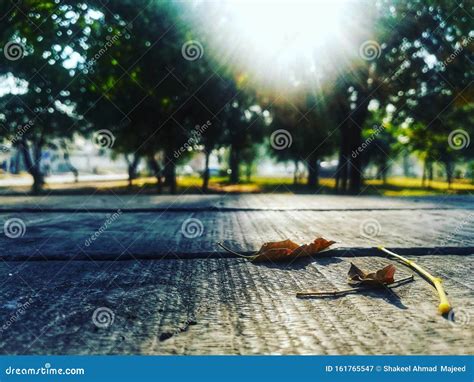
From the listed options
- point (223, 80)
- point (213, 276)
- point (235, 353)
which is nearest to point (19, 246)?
point (213, 276)

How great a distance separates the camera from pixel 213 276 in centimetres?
320

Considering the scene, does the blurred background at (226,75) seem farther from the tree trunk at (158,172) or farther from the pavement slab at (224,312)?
the pavement slab at (224,312)

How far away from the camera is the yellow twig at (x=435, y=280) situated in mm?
2229

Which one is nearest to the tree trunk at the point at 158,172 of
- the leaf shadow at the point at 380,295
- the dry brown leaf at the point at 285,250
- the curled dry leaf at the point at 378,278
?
the dry brown leaf at the point at 285,250

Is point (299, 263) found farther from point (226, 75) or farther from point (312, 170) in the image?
point (312, 170)

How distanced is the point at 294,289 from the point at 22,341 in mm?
1529

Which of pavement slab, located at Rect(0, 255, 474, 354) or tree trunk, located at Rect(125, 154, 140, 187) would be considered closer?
pavement slab, located at Rect(0, 255, 474, 354)

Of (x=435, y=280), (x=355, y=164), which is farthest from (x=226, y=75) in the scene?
(x=435, y=280)

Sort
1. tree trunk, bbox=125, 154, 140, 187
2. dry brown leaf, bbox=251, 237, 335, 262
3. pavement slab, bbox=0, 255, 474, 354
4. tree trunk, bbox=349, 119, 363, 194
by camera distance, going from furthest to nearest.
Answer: tree trunk, bbox=125, 154, 140, 187
tree trunk, bbox=349, 119, 363, 194
dry brown leaf, bbox=251, 237, 335, 262
pavement slab, bbox=0, 255, 474, 354

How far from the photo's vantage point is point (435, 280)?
274 cm

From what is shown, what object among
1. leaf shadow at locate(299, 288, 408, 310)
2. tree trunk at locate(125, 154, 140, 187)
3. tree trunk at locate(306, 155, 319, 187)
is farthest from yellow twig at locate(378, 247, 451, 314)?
tree trunk at locate(306, 155, 319, 187)

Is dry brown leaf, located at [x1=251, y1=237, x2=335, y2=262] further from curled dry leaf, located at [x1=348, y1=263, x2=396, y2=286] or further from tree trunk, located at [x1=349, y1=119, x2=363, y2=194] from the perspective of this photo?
tree trunk, located at [x1=349, y1=119, x2=363, y2=194]

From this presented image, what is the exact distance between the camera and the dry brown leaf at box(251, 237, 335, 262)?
12.0 ft

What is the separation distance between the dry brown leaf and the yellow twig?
1.94ft
